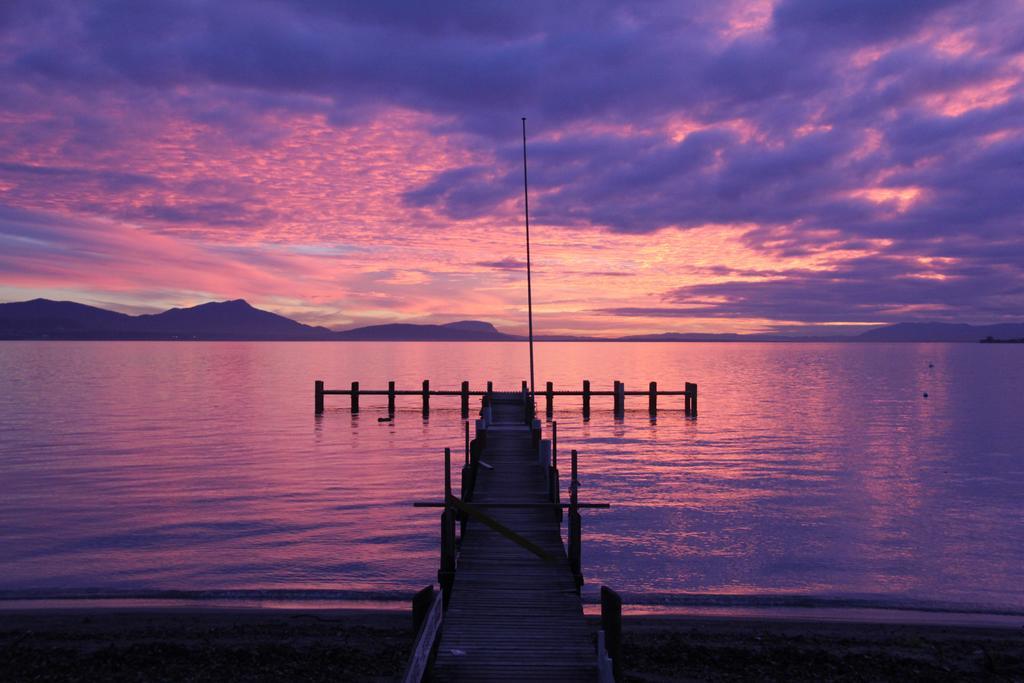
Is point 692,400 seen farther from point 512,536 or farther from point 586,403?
point 512,536

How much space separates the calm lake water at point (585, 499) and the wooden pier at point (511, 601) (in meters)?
2.62

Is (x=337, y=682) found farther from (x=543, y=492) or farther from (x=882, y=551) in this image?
(x=882, y=551)

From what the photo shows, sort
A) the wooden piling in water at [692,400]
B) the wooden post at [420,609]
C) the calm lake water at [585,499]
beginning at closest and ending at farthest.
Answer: the wooden post at [420,609], the calm lake water at [585,499], the wooden piling in water at [692,400]

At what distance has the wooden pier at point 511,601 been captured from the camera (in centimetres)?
1017

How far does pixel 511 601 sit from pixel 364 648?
303 cm

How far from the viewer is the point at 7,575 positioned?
1845cm

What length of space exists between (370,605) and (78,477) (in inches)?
805

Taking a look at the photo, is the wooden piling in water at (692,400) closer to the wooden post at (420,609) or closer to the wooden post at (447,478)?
the wooden post at (447,478)

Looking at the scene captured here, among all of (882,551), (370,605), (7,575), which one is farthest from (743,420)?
(7,575)

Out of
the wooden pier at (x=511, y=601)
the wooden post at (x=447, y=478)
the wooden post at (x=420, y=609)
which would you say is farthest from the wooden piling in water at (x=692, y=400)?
the wooden post at (x=420, y=609)

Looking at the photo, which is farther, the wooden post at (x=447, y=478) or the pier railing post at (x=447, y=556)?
the wooden post at (x=447, y=478)

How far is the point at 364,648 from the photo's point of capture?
Answer: 13.6m

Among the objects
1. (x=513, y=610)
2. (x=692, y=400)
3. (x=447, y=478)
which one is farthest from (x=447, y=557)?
(x=692, y=400)

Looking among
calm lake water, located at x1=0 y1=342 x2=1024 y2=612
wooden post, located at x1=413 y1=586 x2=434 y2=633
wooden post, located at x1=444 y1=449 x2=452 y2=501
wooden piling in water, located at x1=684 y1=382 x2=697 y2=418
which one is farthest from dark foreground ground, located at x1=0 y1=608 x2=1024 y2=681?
wooden piling in water, located at x1=684 y1=382 x2=697 y2=418
